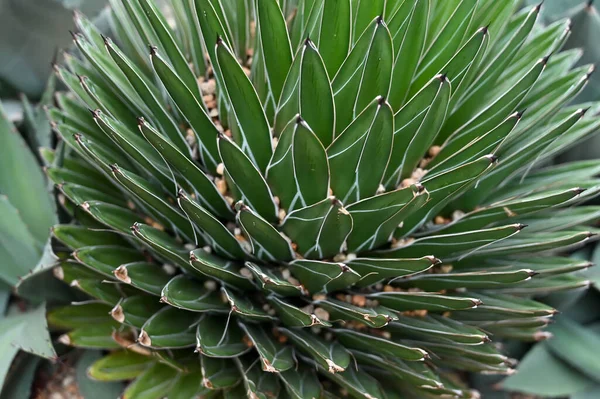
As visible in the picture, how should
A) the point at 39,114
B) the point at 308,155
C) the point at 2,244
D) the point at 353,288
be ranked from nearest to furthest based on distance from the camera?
1. the point at 308,155
2. the point at 353,288
3. the point at 2,244
4. the point at 39,114

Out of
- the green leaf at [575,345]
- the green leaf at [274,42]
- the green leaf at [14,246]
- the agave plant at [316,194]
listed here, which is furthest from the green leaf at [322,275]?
the green leaf at [575,345]

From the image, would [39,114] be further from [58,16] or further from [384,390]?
[384,390]

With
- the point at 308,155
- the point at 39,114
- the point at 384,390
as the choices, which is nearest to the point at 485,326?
the point at 384,390

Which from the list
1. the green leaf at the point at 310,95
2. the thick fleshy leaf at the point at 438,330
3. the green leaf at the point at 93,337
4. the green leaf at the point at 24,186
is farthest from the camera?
the green leaf at the point at 24,186

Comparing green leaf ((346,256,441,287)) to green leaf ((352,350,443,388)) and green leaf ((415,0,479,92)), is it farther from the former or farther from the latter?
green leaf ((415,0,479,92))

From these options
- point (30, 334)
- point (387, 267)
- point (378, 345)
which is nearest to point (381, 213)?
point (387, 267)

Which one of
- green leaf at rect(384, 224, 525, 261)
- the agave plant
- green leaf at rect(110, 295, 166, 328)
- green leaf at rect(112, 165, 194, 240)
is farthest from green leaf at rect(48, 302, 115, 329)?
green leaf at rect(384, 224, 525, 261)

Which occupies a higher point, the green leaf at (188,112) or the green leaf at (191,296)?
the green leaf at (188,112)

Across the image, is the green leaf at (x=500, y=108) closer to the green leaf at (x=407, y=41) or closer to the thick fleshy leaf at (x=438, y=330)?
the green leaf at (x=407, y=41)
